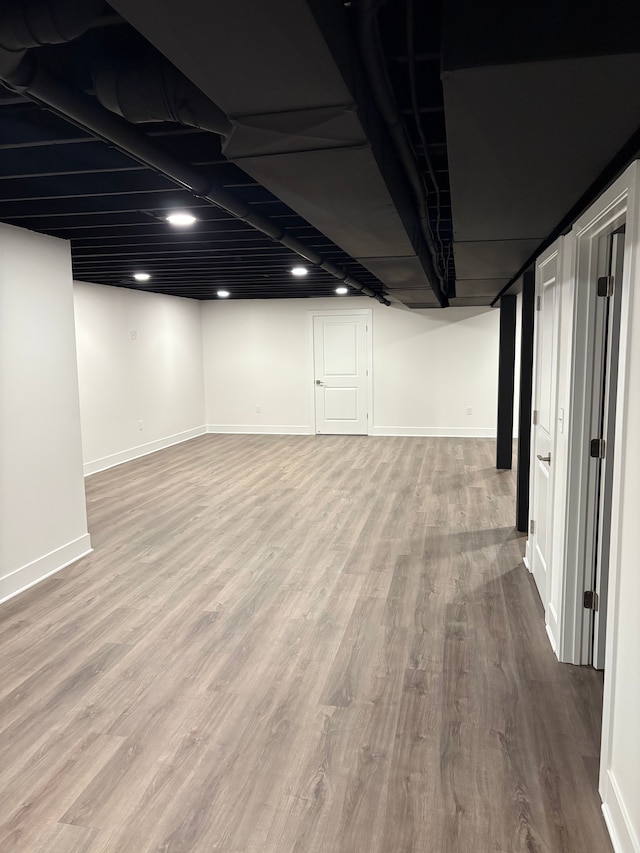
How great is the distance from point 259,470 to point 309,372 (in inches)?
115

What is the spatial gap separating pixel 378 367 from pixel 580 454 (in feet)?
22.6

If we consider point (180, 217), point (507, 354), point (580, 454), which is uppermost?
point (180, 217)

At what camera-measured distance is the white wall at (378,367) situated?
911 cm

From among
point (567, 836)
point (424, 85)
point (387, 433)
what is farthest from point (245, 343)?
point (567, 836)

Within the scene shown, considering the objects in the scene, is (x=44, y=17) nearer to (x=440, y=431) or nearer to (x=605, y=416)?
(x=605, y=416)

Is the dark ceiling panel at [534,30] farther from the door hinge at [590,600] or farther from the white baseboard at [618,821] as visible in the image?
the door hinge at [590,600]

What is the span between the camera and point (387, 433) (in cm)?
954

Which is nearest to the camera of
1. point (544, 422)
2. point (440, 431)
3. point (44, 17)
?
point (44, 17)

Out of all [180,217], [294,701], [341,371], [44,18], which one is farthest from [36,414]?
[341,371]

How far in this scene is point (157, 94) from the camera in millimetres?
1570

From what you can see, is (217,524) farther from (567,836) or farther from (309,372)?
(309,372)

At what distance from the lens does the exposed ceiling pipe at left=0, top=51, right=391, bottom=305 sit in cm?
141

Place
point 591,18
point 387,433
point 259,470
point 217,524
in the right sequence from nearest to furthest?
point 591,18, point 217,524, point 259,470, point 387,433

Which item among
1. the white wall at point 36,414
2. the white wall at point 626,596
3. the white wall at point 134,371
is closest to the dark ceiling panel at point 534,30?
the white wall at point 626,596
